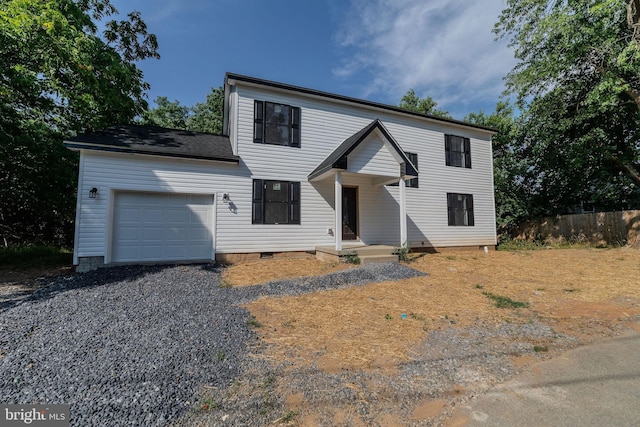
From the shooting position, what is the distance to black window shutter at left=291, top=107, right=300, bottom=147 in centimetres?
1035

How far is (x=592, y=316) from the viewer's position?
4703mm

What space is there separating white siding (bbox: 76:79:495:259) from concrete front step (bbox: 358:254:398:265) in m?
2.17

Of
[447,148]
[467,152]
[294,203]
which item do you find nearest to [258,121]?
[294,203]

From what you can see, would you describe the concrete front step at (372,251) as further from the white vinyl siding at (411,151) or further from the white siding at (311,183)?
the white vinyl siding at (411,151)

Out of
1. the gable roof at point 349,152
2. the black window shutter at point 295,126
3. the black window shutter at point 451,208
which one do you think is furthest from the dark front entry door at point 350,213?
the black window shutter at point 451,208

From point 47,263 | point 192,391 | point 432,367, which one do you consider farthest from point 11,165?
point 432,367

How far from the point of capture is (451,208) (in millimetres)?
13031

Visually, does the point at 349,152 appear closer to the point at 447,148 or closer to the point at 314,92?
the point at 314,92

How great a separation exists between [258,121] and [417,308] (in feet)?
26.4

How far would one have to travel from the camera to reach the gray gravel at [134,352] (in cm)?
242

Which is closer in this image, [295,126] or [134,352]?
[134,352]

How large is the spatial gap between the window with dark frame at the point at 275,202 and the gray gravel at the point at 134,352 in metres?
3.94

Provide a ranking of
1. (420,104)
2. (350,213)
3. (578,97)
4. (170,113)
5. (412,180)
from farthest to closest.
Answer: (170,113) < (420,104) < (578,97) < (412,180) < (350,213)

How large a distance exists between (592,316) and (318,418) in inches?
209
